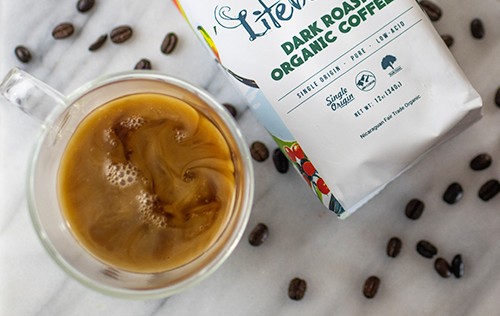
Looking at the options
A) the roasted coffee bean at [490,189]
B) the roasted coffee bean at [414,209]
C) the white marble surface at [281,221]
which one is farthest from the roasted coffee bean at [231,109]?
the roasted coffee bean at [490,189]

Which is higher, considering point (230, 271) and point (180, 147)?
point (180, 147)

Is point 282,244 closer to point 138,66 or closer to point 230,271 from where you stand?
point 230,271

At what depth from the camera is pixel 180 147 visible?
97 centimetres

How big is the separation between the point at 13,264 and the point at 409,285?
26.8 inches

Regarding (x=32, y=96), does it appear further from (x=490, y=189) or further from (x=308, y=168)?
(x=490, y=189)

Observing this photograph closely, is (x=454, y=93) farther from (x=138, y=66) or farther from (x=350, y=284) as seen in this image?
(x=138, y=66)

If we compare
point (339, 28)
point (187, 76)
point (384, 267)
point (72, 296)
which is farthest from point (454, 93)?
point (72, 296)

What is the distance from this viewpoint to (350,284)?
46.6 inches

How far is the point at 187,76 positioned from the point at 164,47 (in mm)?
62

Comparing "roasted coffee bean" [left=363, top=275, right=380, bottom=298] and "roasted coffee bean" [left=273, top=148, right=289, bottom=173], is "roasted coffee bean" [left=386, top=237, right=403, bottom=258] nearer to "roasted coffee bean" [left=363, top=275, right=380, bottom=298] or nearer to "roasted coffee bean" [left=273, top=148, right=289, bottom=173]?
"roasted coffee bean" [left=363, top=275, right=380, bottom=298]

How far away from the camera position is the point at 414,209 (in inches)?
46.0

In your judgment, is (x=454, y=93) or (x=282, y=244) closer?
(x=454, y=93)

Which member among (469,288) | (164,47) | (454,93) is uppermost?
(164,47)

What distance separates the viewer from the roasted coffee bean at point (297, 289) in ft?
3.80
